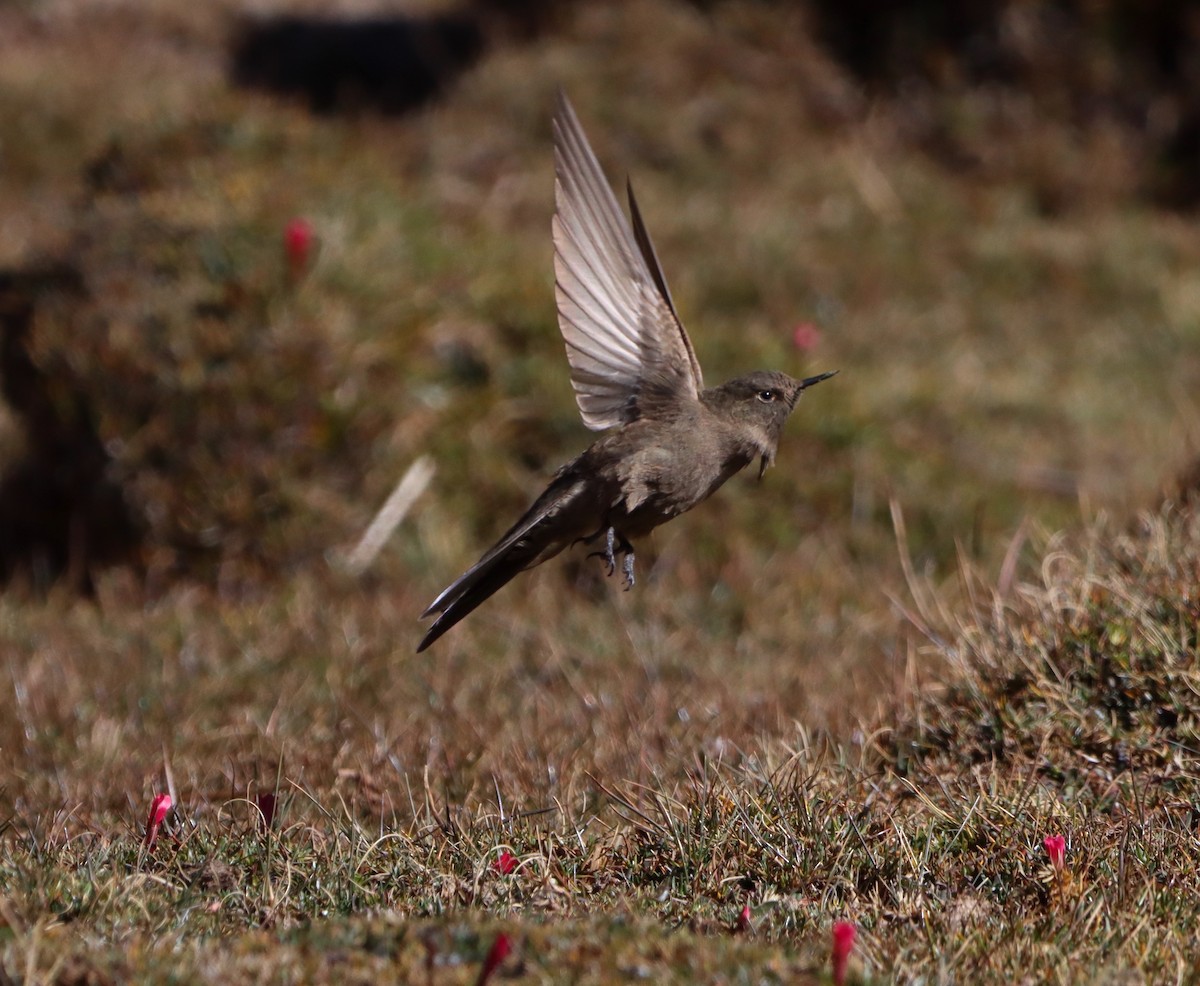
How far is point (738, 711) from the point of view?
4703 mm

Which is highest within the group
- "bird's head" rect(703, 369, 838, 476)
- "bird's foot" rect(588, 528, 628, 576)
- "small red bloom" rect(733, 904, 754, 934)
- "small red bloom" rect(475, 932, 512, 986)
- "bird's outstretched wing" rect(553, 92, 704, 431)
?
"bird's outstretched wing" rect(553, 92, 704, 431)

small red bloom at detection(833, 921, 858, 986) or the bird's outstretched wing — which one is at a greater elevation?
the bird's outstretched wing

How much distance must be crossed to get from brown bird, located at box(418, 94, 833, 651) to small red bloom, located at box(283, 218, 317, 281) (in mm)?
2904

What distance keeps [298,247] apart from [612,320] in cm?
301

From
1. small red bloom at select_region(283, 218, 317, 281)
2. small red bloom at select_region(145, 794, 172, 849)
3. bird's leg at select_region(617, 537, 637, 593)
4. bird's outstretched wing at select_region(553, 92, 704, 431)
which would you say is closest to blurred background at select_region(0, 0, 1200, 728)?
small red bloom at select_region(283, 218, 317, 281)

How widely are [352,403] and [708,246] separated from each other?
4305 mm

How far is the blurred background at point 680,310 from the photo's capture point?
255 inches

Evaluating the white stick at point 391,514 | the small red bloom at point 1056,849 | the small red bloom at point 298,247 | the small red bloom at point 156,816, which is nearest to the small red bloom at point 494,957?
the small red bloom at point 156,816

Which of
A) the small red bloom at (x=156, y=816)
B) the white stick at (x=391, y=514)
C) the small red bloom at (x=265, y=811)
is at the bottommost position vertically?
the white stick at (x=391, y=514)

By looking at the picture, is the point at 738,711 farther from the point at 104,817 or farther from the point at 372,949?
the point at 372,949

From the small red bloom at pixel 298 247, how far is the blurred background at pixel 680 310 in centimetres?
2

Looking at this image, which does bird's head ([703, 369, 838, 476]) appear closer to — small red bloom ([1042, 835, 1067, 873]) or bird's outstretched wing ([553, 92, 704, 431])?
bird's outstretched wing ([553, 92, 704, 431])

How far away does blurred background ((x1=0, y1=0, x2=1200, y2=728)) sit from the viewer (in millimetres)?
6465

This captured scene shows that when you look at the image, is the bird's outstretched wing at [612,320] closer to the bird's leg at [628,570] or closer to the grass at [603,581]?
the bird's leg at [628,570]
